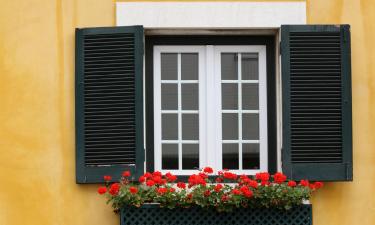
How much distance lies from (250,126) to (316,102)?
2.17 feet

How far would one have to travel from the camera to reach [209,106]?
8.54 m

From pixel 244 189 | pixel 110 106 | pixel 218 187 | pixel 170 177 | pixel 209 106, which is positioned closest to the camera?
pixel 244 189

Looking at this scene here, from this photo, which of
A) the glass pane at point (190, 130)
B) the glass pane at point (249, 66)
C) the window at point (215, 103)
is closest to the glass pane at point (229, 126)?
the window at point (215, 103)

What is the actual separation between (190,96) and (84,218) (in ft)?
4.82

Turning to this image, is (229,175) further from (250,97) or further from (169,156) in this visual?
(250,97)

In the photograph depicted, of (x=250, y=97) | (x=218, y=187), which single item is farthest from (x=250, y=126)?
(x=218, y=187)

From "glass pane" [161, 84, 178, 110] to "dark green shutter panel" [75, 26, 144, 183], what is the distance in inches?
13.6

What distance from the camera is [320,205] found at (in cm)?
837

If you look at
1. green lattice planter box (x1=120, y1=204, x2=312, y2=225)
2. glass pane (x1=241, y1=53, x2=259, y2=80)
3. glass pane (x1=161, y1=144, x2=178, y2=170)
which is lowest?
green lattice planter box (x1=120, y1=204, x2=312, y2=225)

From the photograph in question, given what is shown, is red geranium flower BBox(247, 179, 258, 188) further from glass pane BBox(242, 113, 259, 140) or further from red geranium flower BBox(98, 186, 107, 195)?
red geranium flower BBox(98, 186, 107, 195)

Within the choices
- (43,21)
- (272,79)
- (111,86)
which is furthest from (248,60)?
(43,21)

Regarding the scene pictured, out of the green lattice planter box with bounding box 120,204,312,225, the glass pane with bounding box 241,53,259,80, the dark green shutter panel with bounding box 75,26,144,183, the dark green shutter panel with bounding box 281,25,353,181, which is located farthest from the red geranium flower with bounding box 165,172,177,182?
the glass pane with bounding box 241,53,259,80

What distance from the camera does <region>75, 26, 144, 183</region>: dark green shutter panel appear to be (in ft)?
27.2

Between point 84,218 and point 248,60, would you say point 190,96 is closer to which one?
point 248,60
